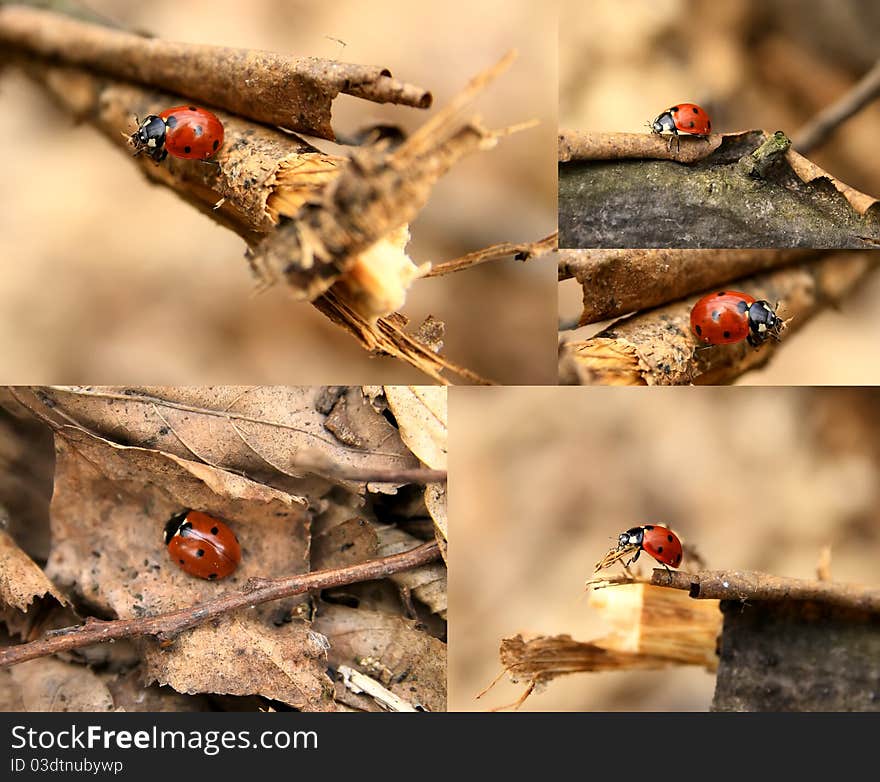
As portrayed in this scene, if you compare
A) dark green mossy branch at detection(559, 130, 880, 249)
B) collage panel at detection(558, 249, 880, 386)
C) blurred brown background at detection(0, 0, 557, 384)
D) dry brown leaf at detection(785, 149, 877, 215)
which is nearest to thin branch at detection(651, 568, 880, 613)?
collage panel at detection(558, 249, 880, 386)

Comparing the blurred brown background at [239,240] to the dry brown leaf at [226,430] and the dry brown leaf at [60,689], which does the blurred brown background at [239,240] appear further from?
the dry brown leaf at [60,689]

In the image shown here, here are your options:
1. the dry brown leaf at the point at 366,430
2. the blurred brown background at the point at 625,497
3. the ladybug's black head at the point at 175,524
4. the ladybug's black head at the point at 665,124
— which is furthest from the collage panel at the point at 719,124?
the ladybug's black head at the point at 175,524

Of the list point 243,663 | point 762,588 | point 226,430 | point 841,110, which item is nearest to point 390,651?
point 243,663

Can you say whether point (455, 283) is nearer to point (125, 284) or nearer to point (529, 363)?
point (529, 363)

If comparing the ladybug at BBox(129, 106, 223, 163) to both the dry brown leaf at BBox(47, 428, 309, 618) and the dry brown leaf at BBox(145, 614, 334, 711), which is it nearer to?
the dry brown leaf at BBox(47, 428, 309, 618)

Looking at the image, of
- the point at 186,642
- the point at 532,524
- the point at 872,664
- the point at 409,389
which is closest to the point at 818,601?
the point at 872,664

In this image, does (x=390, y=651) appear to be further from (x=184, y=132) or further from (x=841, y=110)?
(x=841, y=110)
